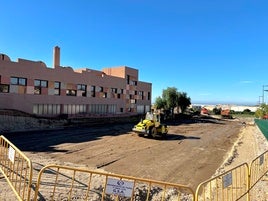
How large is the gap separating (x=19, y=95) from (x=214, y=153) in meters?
21.7

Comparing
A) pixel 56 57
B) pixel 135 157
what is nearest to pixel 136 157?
pixel 135 157

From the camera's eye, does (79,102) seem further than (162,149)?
Yes

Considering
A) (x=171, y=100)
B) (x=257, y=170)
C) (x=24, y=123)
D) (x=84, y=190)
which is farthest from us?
(x=171, y=100)

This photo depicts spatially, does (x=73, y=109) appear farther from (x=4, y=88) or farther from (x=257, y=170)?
(x=257, y=170)

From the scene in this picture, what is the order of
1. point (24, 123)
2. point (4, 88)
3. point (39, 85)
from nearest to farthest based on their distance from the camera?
point (24, 123) < point (4, 88) < point (39, 85)

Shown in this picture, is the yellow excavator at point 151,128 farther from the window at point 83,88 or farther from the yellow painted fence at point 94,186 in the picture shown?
the window at point 83,88

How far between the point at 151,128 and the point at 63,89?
1623 cm

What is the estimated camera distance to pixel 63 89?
1292 inches

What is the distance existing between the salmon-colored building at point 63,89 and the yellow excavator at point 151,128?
14.1 meters

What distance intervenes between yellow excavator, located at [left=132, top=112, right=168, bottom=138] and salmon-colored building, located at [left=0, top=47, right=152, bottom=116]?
1406 centimetres

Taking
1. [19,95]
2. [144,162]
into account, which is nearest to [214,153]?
[144,162]

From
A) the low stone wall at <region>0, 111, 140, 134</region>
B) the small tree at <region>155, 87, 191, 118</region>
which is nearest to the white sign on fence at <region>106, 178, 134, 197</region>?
the low stone wall at <region>0, 111, 140, 134</region>

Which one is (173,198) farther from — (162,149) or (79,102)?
(79,102)

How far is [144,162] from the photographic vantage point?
13.2 m
